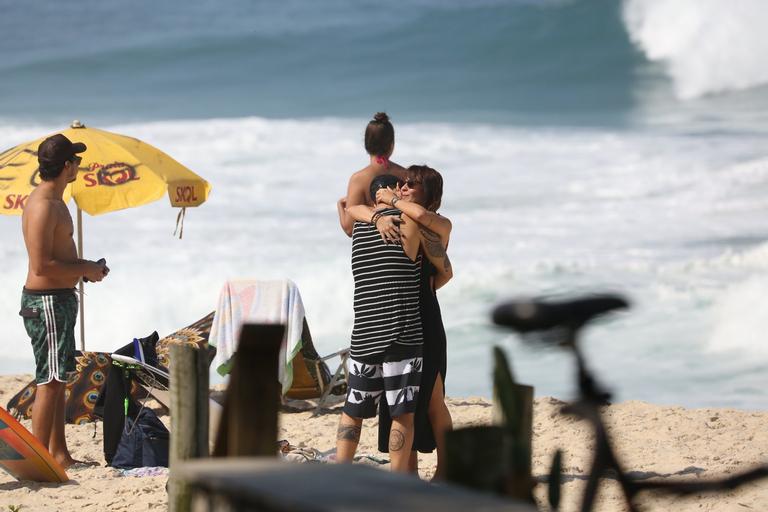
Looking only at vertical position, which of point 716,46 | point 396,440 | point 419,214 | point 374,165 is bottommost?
point 396,440

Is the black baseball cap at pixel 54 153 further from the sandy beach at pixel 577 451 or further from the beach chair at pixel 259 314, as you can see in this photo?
the beach chair at pixel 259 314

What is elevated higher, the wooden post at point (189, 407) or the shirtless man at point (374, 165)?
the shirtless man at point (374, 165)

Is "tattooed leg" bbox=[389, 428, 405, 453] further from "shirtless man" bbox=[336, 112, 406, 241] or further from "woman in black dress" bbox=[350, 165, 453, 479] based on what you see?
"shirtless man" bbox=[336, 112, 406, 241]

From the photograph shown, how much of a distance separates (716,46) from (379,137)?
24.3 meters

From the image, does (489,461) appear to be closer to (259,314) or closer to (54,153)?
(54,153)

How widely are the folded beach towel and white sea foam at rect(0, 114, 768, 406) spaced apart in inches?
157

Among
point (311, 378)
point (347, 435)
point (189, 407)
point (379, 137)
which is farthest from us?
point (311, 378)

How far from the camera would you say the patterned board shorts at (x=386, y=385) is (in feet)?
15.8

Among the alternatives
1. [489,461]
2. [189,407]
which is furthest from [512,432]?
[189,407]

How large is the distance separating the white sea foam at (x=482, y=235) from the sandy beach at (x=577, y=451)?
11.6 feet

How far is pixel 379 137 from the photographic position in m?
5.17

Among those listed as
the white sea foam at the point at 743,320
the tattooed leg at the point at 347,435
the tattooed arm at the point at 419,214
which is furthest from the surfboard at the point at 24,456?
the white sea foam at the point at 743,320

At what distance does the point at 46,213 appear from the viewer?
5.57 m

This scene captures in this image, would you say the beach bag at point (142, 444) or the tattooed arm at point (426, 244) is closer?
the tattooed arm at point (426, 244)
